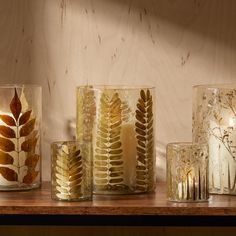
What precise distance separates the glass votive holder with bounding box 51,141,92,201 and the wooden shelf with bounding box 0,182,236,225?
0.01 metres

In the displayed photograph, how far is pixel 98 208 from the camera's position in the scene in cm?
94

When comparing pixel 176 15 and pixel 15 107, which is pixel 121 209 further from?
pixel 176 15

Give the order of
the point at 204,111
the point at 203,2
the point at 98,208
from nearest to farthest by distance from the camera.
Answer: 1. the point at 98,208
2. the point at 204,111
3. the point at 203,2

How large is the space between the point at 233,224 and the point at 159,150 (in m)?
0.23

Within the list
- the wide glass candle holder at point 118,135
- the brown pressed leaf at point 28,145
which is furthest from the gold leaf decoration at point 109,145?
the brown pressed leaf at point 28,145

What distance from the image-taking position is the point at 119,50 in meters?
1.15

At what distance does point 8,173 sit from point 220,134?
307 mm

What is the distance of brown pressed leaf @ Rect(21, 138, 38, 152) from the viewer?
1063mm

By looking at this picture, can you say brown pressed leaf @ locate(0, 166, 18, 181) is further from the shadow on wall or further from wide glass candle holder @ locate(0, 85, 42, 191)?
the shadow on wall

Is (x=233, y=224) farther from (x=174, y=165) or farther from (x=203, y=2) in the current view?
(x=203, y=2)

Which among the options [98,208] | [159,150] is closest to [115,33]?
[159,150]

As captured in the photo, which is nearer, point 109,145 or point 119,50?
point 109,145

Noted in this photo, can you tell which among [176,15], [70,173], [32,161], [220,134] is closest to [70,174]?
[70,173]

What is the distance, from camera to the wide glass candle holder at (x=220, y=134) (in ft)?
3.32
